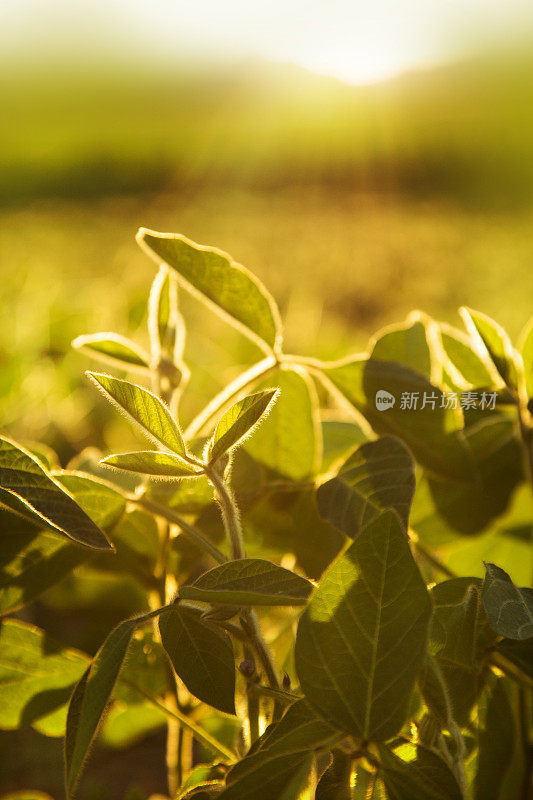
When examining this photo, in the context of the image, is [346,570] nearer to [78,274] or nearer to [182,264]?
[182,264]

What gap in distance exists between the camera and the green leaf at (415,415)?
0.45 m

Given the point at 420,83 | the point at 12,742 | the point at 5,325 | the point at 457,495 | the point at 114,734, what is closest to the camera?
the point at 457,495

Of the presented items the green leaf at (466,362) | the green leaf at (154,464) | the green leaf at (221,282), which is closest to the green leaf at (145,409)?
the green leaf at (154,464)

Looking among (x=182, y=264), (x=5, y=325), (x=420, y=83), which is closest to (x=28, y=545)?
→ (x=182, y=264)

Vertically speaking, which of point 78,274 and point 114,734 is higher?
point 78,274

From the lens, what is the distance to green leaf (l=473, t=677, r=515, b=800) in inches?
14.8

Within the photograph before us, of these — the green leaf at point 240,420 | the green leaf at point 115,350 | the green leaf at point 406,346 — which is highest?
the green leaf at point 406,346

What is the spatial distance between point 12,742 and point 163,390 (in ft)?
3.08

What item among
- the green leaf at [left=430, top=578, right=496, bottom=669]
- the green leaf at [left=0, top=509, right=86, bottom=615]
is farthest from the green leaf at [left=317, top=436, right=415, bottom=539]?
the green leaf at [left=0, top=509, right=86, bottom=615]

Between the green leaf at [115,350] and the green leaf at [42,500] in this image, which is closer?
the green leaf at [42,500]

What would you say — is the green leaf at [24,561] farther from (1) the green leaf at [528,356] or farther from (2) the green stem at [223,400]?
(1) the green leaf at [528,356]

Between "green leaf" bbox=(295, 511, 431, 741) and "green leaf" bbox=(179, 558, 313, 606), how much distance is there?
12 millimetres

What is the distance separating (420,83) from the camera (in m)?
5.47

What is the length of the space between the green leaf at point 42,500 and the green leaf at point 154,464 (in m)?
0.02
